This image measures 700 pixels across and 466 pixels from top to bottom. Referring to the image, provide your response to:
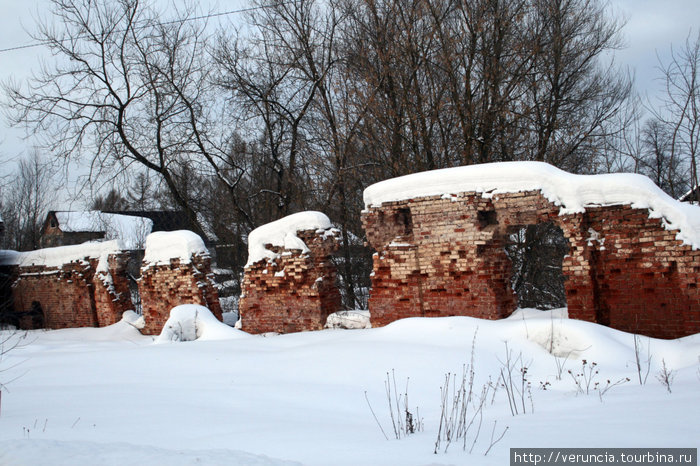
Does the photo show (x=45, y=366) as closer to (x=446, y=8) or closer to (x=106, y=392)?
(x=106, y=392)

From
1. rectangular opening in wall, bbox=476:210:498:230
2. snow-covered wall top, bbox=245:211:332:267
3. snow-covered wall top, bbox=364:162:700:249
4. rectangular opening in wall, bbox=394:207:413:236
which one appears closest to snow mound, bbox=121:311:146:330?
snow-covered wall top, bbox=245:211:332:267

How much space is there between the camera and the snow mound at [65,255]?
1380 centimetres

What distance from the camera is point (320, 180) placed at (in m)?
13.8

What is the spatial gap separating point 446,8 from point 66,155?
454 inches

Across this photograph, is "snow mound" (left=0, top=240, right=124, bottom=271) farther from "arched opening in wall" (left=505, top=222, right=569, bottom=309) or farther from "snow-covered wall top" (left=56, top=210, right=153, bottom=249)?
"arched opening in wall" (left=505, top=222, right=569, bottom=309)

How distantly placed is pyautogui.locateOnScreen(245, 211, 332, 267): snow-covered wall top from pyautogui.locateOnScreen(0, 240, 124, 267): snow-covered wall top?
5761 millimetres

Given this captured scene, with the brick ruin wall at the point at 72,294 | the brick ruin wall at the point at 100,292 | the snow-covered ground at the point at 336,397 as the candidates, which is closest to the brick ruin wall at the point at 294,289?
the snow-covered ground at the point at 336,397

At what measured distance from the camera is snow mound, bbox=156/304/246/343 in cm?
880

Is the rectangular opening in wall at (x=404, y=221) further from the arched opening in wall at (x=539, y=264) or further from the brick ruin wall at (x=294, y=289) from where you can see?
the arched opening in wall at (x=539, y=264)

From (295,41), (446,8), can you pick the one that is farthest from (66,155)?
(446,8)

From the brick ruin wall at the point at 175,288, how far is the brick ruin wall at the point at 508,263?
427 cm

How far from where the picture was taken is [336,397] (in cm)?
483

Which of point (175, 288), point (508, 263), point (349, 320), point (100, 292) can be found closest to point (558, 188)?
point (508, 263)

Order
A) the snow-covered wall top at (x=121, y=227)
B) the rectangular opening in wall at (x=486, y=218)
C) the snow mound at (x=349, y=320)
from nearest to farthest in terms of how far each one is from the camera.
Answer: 1. the rectangular opening in wall at (x=486, y=218)
2. the snow mound at (x=349, y=320)
3. the snow-covered wall top at (x=121, y=227)
